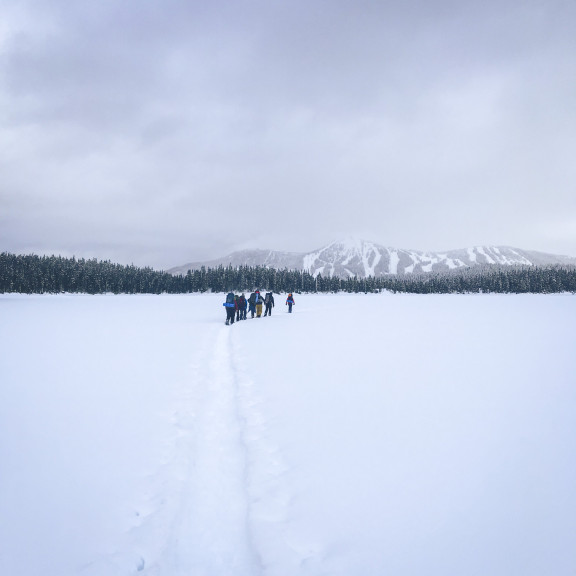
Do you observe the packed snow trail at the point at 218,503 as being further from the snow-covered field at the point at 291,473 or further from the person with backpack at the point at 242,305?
the person with backpack at the point at 242,305

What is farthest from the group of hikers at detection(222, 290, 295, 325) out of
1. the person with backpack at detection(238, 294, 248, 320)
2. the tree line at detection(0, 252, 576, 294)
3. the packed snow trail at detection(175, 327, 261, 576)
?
the tree line at detection(0, 252, 576, 294)

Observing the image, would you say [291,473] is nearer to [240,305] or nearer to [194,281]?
[240,305]

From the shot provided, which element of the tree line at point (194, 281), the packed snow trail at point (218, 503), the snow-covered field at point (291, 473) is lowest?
the packed snow trail at point (218, 503)

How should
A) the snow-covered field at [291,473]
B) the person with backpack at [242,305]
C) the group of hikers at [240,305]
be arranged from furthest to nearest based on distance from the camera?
the person with backpack at [242,305]
the group of hikers at [240,305]
the snow-covered field at [291,473]

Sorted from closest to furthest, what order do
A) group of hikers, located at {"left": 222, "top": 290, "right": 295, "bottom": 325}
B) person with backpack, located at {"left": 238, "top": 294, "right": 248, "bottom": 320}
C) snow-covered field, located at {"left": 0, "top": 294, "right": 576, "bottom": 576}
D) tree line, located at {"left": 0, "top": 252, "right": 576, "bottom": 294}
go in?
1. snow-covered field, located at {"left": 0, "top": 294, "right": 576, "bottom": 576}
2. group of hikers, located at {"left": 222, "top": 290, "right": 295, "bottom": 325}
3. person with backpack, located at {"left": 238, "top": 294, "right": 248, "bottom": 320}
4. tree line, located at {"left": 0, "top": 252, "right": 576, "bottom": 294}

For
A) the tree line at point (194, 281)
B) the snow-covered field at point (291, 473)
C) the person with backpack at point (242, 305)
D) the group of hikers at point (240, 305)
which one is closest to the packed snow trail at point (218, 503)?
the snow-covered field at point (291, 473)

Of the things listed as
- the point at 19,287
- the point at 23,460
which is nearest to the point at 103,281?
the point at 19,287

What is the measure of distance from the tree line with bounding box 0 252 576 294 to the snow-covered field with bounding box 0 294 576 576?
10941 centimetres

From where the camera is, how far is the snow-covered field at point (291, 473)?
3076 millimetres

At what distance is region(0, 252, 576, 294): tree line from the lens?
9719 cm

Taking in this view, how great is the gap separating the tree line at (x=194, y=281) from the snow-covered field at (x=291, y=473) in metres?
109

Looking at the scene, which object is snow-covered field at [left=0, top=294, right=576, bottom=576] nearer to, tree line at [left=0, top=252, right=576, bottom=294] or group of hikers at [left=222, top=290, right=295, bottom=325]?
group of hikers at [left=222, top=290, right=295, bottom=325]

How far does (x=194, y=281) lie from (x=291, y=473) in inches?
4626

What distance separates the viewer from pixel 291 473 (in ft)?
14.6
